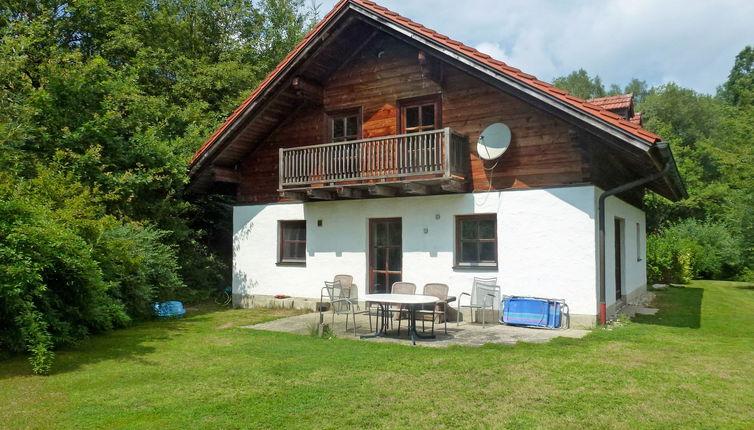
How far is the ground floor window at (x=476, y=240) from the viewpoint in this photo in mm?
10180

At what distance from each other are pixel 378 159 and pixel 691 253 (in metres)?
18.4

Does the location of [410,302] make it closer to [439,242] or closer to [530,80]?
[439,242]

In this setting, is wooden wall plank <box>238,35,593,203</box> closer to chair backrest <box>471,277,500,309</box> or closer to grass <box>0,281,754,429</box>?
chair backrest <box>471,277,500,309</box>

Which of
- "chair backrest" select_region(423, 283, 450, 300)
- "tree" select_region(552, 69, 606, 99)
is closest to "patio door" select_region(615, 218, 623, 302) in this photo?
"chair backrest" select_region(423, 283, 450, 300)

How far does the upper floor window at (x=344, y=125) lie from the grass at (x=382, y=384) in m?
5.32

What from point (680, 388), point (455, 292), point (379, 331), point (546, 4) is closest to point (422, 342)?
point (379, 331)

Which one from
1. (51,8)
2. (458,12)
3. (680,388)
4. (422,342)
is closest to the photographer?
(680,388)

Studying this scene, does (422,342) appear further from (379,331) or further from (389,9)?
(389,9)

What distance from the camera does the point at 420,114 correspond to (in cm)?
1109

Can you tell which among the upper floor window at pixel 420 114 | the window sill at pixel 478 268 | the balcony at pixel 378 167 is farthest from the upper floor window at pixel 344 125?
the window sill at pixel 478 268

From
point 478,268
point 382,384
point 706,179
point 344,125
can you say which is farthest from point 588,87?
point 382,384

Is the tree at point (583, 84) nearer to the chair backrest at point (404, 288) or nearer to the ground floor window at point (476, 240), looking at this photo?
the ground floor window at point (476, 240)

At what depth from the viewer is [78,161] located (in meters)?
10.1

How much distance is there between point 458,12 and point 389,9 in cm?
151
